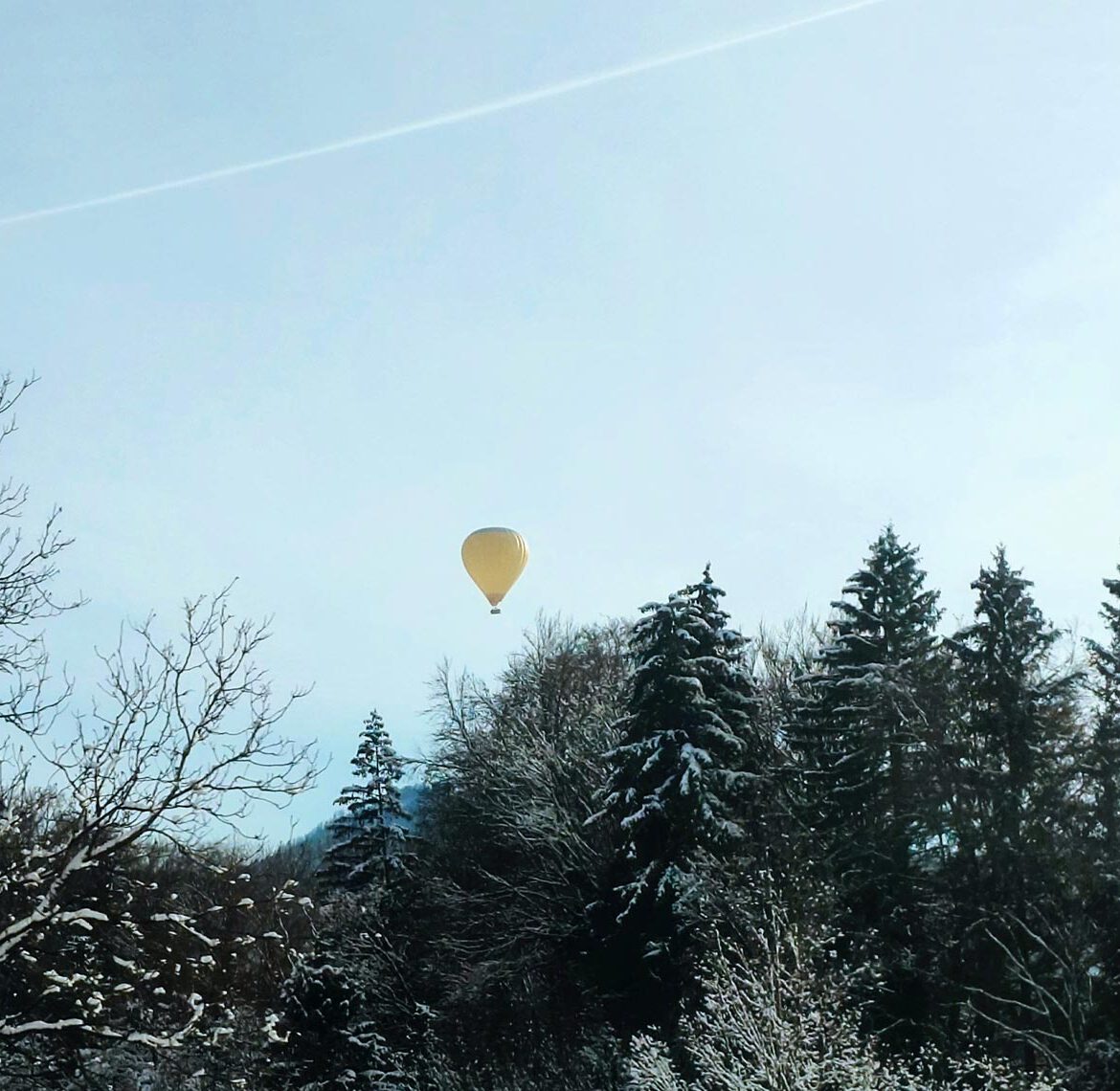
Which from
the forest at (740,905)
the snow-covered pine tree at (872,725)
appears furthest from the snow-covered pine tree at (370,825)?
the snow-covered pine tree at (872,725)

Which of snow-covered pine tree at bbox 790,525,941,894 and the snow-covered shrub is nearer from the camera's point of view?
the snow-covered shrub

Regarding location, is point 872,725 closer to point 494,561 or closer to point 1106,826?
point 1106,826

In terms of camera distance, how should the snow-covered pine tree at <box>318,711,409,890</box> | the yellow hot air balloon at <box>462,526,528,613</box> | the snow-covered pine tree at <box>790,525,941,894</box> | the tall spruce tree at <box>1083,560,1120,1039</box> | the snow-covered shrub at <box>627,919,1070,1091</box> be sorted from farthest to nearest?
1. the snow-covered pine tree at <box>318,711,409,890</box>
2. the yellow hot air balloon at <box>462,526,528,613</box>
3. the snow-covered pine tree at <box>790,525,941,894</box>
4. the tall spruce tree at <box>1083,560,1120,1039</box>
5. the snow-covered shrub at <box>627,919,1070,1091</box>

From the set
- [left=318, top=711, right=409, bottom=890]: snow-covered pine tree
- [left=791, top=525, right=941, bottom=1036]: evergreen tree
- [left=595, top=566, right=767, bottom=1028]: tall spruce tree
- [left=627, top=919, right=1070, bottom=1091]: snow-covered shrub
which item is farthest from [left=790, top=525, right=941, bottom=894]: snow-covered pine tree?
[left=318, top=711, right=409, bottom=890]: snow-covered pine tree

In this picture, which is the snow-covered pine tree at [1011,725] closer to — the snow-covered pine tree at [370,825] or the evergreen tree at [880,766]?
the evergreen tree at [880,766]

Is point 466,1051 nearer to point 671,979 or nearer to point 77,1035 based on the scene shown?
point 671,979

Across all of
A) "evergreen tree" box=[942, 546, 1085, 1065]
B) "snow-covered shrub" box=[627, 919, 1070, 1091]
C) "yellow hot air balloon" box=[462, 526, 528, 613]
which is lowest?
"snow-covered shrub" box=[627, 919, 1070, 1091]

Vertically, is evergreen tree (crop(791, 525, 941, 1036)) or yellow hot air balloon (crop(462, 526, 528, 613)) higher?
yellow hot air balloon (crop(462, 526, 528, 613))

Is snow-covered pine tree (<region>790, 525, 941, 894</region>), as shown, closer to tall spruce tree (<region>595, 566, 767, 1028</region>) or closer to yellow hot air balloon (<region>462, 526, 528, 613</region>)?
tall spruce tree (<region>595, 566, 767, 1028</region>)

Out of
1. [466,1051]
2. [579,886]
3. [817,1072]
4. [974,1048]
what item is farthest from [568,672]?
[817,1072]
